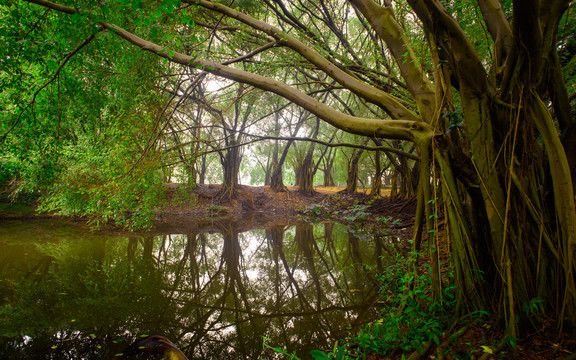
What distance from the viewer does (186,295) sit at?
3502 millimetres

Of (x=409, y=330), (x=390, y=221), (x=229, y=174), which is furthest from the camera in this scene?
(x=229, y=174)

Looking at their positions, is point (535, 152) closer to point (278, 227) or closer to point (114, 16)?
point (114, 16)

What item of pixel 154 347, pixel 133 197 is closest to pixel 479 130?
pixel 154 347

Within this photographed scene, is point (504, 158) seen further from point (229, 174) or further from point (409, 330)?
point (229, 174)

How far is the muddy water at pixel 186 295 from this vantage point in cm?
244

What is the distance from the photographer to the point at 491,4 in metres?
2.43

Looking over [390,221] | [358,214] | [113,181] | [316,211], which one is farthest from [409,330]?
[316,211]

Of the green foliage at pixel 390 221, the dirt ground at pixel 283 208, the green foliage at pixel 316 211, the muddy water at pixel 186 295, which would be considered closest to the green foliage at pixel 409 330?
the muddy water at pixel 186 295

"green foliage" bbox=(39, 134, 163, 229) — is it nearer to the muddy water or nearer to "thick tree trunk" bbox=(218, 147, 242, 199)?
the muddy water

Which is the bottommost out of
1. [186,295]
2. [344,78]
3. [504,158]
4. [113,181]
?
[186,295]

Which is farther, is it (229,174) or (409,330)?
(229,174)

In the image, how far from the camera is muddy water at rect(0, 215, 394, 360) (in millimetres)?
2441

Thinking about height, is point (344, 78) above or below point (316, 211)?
above

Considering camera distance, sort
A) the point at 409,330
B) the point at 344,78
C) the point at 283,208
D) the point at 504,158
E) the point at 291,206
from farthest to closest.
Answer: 1. the point at 291,206
2. the point at 283,208
3. the point at 344,78
4. the point at 504,158
5. the point at 409,330
